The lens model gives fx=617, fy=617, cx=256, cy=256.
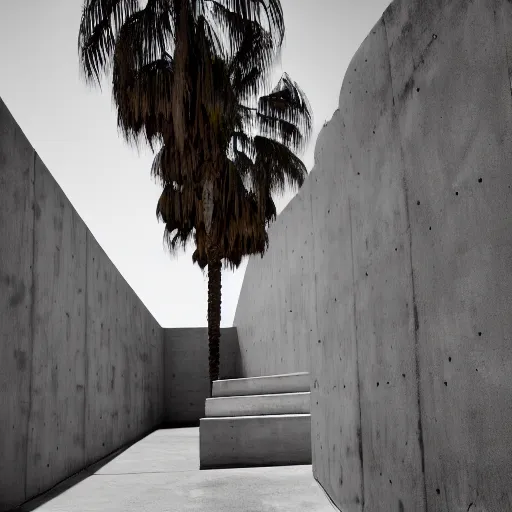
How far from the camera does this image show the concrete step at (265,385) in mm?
6551

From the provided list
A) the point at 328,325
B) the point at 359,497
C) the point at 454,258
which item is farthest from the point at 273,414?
the point at 454,258

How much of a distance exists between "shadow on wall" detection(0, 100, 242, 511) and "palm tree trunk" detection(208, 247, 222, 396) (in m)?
2.48

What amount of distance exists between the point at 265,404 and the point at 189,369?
340 inches

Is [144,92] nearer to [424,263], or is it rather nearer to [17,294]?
[17,294]

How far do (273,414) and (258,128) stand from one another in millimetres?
6334

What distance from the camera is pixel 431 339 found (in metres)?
2.27

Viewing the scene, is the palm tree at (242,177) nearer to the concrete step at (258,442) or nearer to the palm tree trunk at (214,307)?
the palm tree trunk at (214,307)

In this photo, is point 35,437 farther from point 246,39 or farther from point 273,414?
point 246,39

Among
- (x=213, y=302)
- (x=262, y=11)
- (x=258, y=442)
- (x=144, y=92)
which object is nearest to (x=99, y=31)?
(x=144, y=92)

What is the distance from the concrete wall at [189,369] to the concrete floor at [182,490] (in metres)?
8.07

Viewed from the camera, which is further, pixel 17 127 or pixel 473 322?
pixel 17 127

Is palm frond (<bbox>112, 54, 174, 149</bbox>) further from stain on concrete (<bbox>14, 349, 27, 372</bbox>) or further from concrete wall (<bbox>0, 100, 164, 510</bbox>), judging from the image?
stain on concrete (<bbox>14, 349, 27, 372</bbox>)

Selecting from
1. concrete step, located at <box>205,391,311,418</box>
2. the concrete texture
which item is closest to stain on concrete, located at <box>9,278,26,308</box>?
concrete step, located at <box>205,391,311,418</box>

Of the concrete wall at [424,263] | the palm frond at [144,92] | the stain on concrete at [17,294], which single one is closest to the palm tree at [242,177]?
the palm frond at [144,92]
